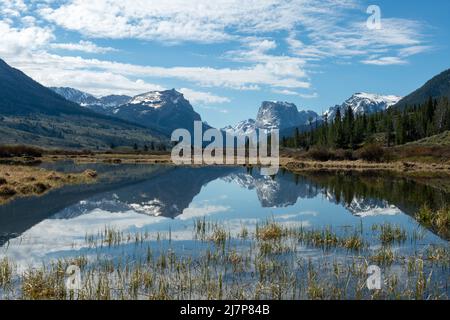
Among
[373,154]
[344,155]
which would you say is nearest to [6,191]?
[373,154]

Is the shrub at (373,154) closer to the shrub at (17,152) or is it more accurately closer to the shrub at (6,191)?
the shrub at (17,152)

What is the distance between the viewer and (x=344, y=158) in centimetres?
14225

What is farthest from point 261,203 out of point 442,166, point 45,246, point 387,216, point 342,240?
point 442,166

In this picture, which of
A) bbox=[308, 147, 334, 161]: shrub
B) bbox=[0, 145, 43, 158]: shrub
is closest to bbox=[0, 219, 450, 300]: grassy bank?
bbox=[308, 147, 334, 161]: shrub

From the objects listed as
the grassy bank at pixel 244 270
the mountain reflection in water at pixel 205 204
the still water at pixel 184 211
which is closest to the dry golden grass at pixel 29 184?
the mountain reflection in water at pixel 205 204

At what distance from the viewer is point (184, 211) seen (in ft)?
141

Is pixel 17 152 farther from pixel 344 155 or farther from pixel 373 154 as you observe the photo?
pixel 373 154

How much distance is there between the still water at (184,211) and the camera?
27.7 meters

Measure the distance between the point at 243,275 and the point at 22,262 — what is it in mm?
10418

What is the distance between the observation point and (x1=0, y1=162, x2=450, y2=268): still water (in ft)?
90.8

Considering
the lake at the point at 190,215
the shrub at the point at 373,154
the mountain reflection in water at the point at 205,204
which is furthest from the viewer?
the shrub at the point at 373,154

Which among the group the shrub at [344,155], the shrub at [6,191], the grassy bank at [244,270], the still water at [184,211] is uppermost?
the shrub at [344,155]

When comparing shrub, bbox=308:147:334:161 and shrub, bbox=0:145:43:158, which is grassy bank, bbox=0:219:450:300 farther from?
shrub, bbox=0:145:43:158

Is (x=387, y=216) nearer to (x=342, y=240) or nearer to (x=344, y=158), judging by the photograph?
(x=342, y=240)
